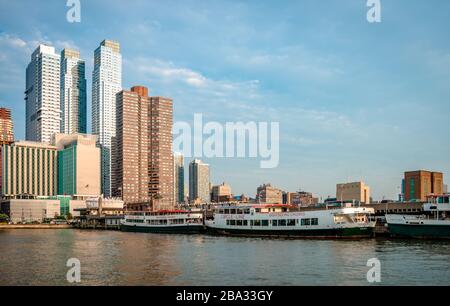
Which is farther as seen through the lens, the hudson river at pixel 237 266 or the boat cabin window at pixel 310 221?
the boat cabin window at pixel 310 221

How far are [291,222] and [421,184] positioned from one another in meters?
104

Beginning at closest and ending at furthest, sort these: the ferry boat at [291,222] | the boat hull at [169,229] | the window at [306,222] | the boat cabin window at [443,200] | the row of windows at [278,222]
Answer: the ferry boat at [291,222]
the boat cabin window at [443,200]
the row of windows at [278,222]
the window at [306,222]
the boat hull at [169,229]

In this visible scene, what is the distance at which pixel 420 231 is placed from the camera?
87.8 metres

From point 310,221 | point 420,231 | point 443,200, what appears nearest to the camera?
point 420,231

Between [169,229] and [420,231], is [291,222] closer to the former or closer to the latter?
[420,231]

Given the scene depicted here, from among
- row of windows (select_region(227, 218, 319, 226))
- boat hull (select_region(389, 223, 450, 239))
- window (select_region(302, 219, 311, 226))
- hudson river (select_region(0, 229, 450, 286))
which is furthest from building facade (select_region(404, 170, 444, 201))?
hudson river (select_region(0, 229, 450, 286))

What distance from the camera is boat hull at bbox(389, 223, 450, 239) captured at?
279 feet

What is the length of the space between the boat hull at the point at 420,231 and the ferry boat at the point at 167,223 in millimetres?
49229

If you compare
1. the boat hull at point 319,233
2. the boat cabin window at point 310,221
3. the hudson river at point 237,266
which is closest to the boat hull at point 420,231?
the boat hull at point 319,233

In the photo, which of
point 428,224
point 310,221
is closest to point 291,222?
point 310,221

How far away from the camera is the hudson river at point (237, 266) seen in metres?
43.9

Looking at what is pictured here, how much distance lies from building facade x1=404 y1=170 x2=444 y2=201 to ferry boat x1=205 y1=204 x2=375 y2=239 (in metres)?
88.6

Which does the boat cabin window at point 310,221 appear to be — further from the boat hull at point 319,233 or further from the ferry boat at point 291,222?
the boat hull at point 319,233

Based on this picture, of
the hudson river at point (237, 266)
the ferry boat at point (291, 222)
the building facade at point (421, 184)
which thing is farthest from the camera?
the building facade at point (421, 184)
